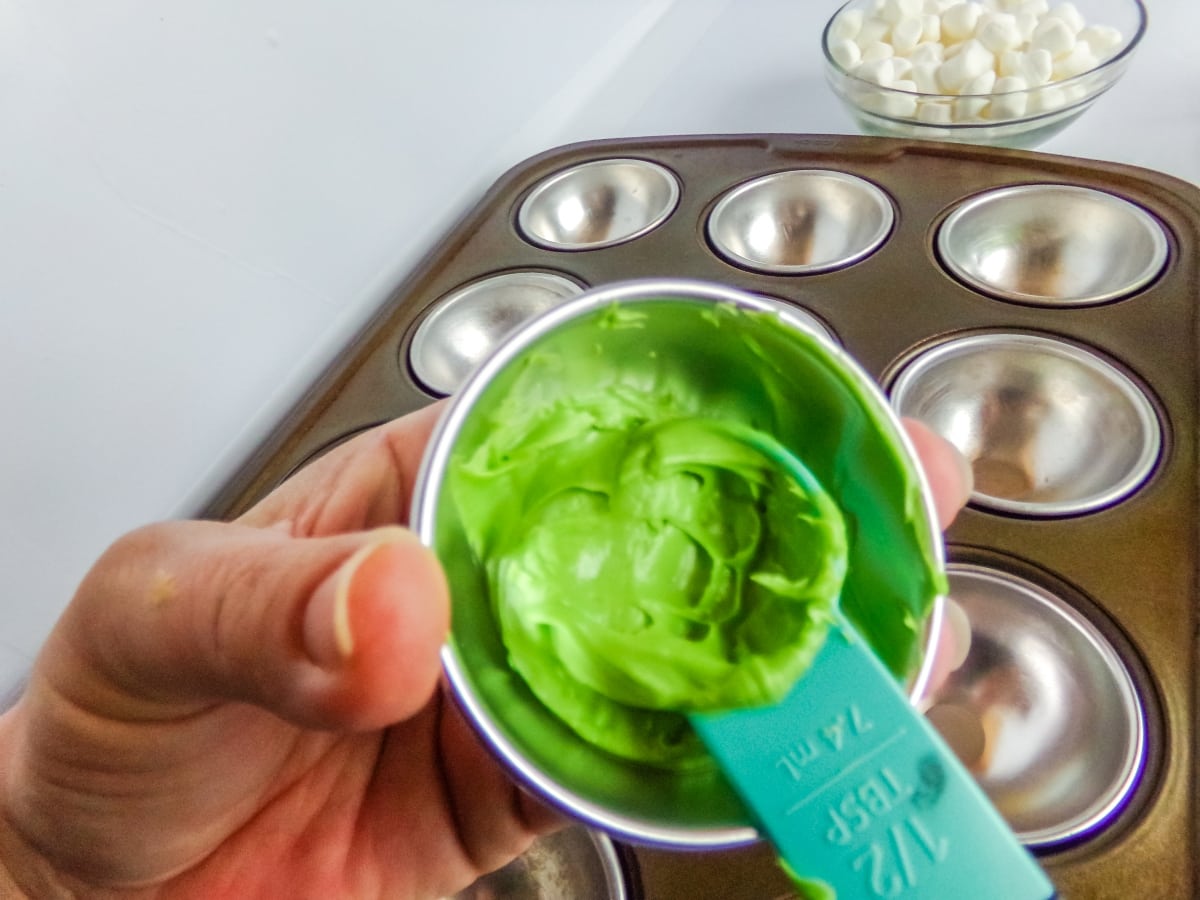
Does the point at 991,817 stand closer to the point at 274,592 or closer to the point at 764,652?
the point at 764,652

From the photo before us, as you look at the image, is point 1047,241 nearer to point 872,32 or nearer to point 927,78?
point 927,78

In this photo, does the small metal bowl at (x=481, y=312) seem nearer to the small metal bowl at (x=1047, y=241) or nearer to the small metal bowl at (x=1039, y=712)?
the small metal bowl at (x=1047, y=241)

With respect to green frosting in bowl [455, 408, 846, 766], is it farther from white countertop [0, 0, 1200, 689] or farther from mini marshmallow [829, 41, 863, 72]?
mini marshmallow [829, 41, 863, 72]

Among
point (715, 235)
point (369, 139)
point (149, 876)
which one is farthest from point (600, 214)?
point (149, 876)

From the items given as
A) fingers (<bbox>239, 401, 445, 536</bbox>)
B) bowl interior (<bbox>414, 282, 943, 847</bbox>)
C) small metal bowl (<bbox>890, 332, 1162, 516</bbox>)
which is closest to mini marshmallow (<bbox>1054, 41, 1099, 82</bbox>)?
small metal bowl (<bbox>890, 332, 1162, 516</bbox>)

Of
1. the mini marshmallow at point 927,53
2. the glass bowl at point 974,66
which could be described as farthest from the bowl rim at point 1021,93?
the mini marshmallow at point 927,53
